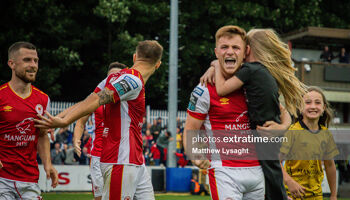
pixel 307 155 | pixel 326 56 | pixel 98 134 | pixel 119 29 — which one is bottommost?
pixel 307 155

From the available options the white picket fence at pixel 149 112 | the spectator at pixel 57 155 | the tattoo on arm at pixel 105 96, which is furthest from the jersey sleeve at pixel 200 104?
the white picket fence at pixel 149 112

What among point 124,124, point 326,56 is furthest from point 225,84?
point 326,56

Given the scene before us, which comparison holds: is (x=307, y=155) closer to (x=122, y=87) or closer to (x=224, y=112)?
(x=224, y=112)

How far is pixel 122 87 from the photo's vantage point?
215 inches

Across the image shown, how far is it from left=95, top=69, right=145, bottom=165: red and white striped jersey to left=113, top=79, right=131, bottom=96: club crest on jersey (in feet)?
0.16

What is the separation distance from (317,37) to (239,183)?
2622 cm

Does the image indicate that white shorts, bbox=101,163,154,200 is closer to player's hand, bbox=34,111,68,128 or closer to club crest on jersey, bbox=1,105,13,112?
player's hand, bbox=34,111,68,128

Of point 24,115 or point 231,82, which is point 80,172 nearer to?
point 24,115

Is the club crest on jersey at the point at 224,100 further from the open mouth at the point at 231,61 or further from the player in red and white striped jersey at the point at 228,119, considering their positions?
the open mouth at the point at 231,61

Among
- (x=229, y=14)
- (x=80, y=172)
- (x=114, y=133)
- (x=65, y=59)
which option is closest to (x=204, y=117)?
(x=114, y=133)

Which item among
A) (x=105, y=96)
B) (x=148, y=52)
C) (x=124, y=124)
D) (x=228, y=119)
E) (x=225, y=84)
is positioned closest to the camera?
(x=225, y=84)

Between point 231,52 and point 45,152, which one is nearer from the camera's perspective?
point 231,52

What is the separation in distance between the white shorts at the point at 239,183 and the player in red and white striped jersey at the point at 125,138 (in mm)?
1213

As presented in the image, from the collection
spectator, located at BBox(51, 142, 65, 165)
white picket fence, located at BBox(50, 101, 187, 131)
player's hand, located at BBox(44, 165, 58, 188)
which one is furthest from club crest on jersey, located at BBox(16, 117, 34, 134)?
white picket fence, located at BBox(50, 101, 187, 131)
